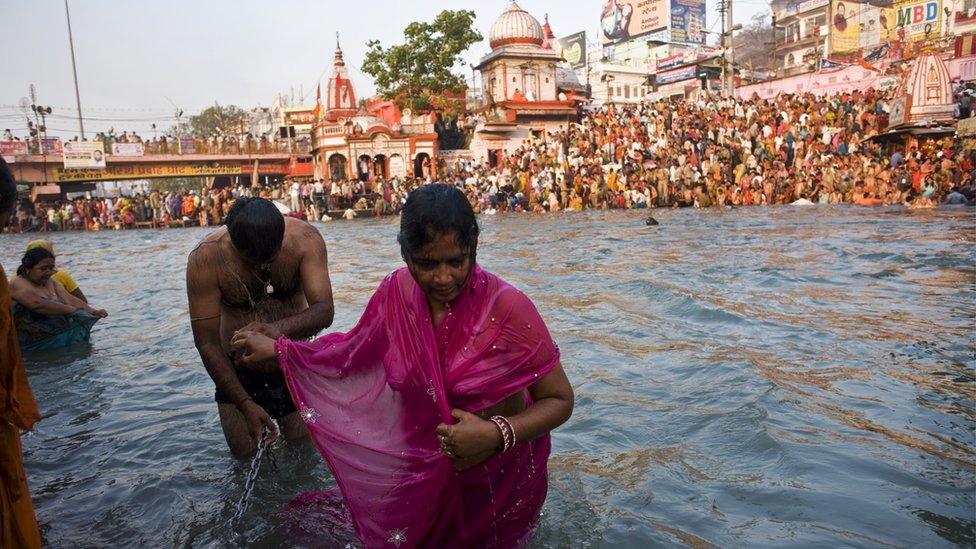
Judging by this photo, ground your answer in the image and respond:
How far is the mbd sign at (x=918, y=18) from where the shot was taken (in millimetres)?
41031

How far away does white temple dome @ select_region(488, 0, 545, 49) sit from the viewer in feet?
143

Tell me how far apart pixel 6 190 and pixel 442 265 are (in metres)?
1.69

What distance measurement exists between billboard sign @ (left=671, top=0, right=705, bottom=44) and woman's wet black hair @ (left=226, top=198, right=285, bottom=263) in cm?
5919

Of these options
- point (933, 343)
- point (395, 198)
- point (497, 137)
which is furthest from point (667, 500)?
point (497, 137)

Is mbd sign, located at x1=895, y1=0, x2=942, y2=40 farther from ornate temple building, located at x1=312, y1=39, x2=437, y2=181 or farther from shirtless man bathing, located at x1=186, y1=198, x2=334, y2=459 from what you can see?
shirtless man bathing, located at x1=186, y1=198, x2=334, y2=459

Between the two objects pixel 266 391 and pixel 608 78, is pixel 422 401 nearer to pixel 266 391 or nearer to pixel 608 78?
pixel 266 391

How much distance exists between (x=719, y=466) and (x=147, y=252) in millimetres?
19268

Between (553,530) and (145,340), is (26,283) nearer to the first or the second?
(145,340)

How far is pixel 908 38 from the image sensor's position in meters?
41.7

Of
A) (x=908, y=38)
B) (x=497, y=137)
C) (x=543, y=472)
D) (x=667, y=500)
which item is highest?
(x=908, y=38)

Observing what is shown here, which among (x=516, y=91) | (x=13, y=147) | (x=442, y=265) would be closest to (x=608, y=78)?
(x=516, y=91)

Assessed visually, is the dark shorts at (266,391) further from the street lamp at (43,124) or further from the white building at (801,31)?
the white building at (801,31)

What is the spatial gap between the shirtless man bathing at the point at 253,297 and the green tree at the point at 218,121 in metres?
65.0

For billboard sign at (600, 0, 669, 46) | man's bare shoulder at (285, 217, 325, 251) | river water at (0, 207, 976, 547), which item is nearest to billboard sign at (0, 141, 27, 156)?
river water at (0, 207, 976, 547)
